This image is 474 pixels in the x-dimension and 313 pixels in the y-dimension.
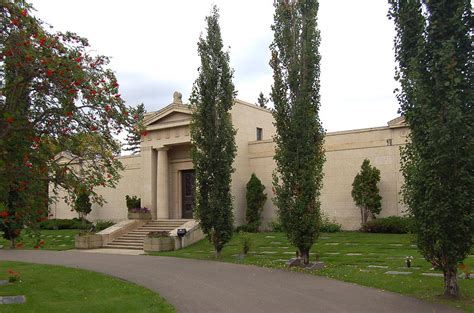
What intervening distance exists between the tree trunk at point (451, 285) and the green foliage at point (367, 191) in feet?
42.7

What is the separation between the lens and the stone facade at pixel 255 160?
2351cm

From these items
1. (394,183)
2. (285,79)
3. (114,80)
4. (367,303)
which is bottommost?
(367,303)

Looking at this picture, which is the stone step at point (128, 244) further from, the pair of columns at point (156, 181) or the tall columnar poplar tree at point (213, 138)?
the tall columnar poplar tree at point (213, 138)

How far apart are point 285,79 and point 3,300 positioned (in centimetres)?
1048

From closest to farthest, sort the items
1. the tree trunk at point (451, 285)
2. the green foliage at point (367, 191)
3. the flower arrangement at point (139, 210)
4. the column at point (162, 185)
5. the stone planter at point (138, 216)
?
the tree trunk at point (451, 285) → the green foliage at point (367, 191) → the stone planter at point (138, 216) → the flower arrangement at point (139, 210) → the column at point (162, 185)

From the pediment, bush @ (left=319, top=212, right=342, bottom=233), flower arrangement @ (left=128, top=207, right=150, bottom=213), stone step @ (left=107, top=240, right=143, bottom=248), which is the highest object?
the pediment

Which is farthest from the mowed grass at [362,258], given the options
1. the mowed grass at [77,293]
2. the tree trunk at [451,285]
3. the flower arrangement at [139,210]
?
the flower arrangement at [139,210]

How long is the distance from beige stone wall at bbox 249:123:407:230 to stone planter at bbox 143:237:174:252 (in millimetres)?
8303

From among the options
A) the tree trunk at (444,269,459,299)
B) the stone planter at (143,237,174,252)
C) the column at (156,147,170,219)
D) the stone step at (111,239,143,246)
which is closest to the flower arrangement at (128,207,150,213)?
the column at (156,147,170,219)

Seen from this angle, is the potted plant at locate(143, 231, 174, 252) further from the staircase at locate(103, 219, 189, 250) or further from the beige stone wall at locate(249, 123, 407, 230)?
the beige stone wall at locate(249, 123, 407, 230)

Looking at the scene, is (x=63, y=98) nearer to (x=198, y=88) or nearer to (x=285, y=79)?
(x=285, y=79)

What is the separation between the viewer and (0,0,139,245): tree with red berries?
8.57 meters

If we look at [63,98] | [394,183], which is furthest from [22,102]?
[394,183]

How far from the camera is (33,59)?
8648 mm
